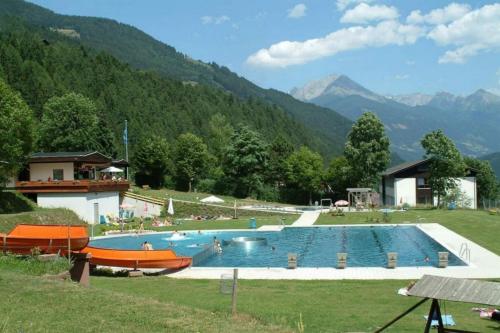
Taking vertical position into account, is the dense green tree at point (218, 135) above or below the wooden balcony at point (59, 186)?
above

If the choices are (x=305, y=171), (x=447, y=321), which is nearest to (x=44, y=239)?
(x=447, y=321)

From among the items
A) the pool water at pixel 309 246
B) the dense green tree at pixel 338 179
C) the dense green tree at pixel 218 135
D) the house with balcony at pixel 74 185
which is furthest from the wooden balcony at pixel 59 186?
the dense green tree at pixel 218 135

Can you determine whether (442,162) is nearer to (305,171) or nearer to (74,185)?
(305,171)

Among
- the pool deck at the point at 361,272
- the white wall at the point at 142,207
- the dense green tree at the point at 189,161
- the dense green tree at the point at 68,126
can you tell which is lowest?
the pool deck at the point at 361,272

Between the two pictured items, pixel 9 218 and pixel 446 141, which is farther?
pixel 446 141

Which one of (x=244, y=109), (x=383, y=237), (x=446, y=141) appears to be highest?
(x=244, y=109)

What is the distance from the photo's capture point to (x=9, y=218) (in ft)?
92.4

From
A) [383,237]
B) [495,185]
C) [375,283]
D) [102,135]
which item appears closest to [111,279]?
[375,283]

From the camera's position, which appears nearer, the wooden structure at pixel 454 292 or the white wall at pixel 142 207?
the wooden structure at pixel 454 292

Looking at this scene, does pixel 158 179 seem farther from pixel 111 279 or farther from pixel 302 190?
pixel 111 279

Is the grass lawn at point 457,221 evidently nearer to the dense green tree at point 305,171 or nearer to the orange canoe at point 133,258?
the orange canoe at point 133,258

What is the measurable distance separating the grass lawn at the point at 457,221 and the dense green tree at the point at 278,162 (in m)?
26.4

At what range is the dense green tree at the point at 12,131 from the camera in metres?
32.8

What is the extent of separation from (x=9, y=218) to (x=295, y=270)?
16.1 meters
